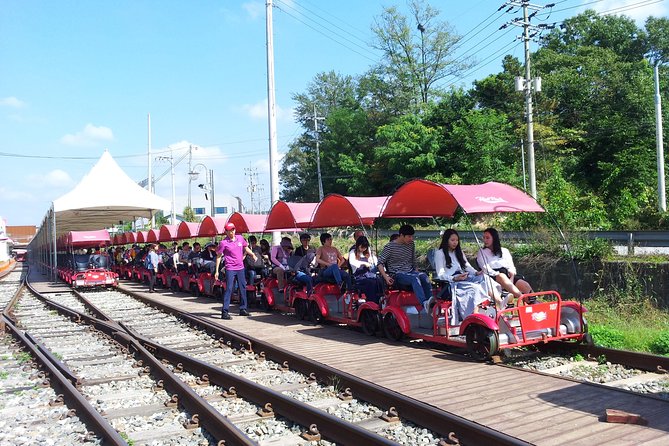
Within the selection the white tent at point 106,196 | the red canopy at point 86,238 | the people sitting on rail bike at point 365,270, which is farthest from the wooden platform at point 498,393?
the red canopy at point 86,238

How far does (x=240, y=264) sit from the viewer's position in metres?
12.5

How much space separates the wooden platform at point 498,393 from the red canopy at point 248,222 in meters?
6.94

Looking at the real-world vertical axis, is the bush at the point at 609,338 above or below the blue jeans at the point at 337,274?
below

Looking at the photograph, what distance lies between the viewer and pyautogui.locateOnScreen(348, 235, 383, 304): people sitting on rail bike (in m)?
9.90

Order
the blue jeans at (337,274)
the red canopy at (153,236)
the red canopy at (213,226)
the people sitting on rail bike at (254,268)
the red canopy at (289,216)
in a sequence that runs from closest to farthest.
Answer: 1. the blue jeans at (337,274)
2. the red canopy at (289,216)
3. the people sitting on rail bike at (254,268)
4. the red canopy at (213,226)
5. the red canopy at (153,236)

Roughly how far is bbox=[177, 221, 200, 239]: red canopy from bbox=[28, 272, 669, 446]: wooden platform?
42.4 ft

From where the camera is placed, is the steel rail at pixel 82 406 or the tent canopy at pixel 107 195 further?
the tent canopy at pixel 107 195

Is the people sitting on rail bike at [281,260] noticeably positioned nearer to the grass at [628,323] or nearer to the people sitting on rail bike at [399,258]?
the people sitting on rail bike at [399,258]

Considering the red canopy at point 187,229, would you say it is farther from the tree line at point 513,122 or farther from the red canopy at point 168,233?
the tree line at point 513,122

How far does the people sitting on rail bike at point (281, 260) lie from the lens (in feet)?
43.8

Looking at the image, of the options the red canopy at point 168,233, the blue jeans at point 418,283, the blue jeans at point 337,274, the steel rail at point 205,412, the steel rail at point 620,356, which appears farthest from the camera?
the red canopy at point 168,233

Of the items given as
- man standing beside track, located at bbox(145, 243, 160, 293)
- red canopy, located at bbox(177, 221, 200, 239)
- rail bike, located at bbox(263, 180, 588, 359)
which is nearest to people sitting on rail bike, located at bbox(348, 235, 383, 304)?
rail bike, located at bbox(263, 180, 588, 359)

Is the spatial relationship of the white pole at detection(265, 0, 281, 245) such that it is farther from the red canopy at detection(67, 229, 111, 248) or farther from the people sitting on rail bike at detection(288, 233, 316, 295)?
the red canopy at detection(67, 229, 111, 248)

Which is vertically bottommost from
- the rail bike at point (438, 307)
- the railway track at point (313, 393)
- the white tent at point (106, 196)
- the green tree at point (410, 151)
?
the railway track at point (313, 393)
